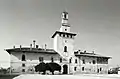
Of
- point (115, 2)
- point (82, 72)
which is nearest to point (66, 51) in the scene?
point (82, 72)

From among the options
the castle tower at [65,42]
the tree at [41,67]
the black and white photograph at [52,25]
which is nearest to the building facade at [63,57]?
the castle tower at [65,42]

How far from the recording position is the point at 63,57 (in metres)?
12.9

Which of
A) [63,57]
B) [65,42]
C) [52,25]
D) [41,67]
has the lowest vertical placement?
[41,67]

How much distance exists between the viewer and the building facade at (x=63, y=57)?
1175cm

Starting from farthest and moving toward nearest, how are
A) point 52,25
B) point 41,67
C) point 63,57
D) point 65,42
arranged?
point 65,42
point 63,57
point 41,67
point 52,25

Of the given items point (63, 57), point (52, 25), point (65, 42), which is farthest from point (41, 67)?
point (52, 25)

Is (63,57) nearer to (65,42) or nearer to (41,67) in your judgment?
(65,42)

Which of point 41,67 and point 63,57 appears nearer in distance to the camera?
point 41,67

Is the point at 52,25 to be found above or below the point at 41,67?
above

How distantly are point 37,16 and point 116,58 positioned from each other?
4.74 meters

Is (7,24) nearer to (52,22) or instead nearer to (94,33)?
(52,22)

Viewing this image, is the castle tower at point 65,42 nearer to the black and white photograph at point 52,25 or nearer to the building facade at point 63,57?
the building facade at point 63,57

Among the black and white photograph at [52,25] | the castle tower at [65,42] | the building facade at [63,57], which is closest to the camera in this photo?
the black and white photograph at [52,25]

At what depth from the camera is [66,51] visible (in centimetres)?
1320
